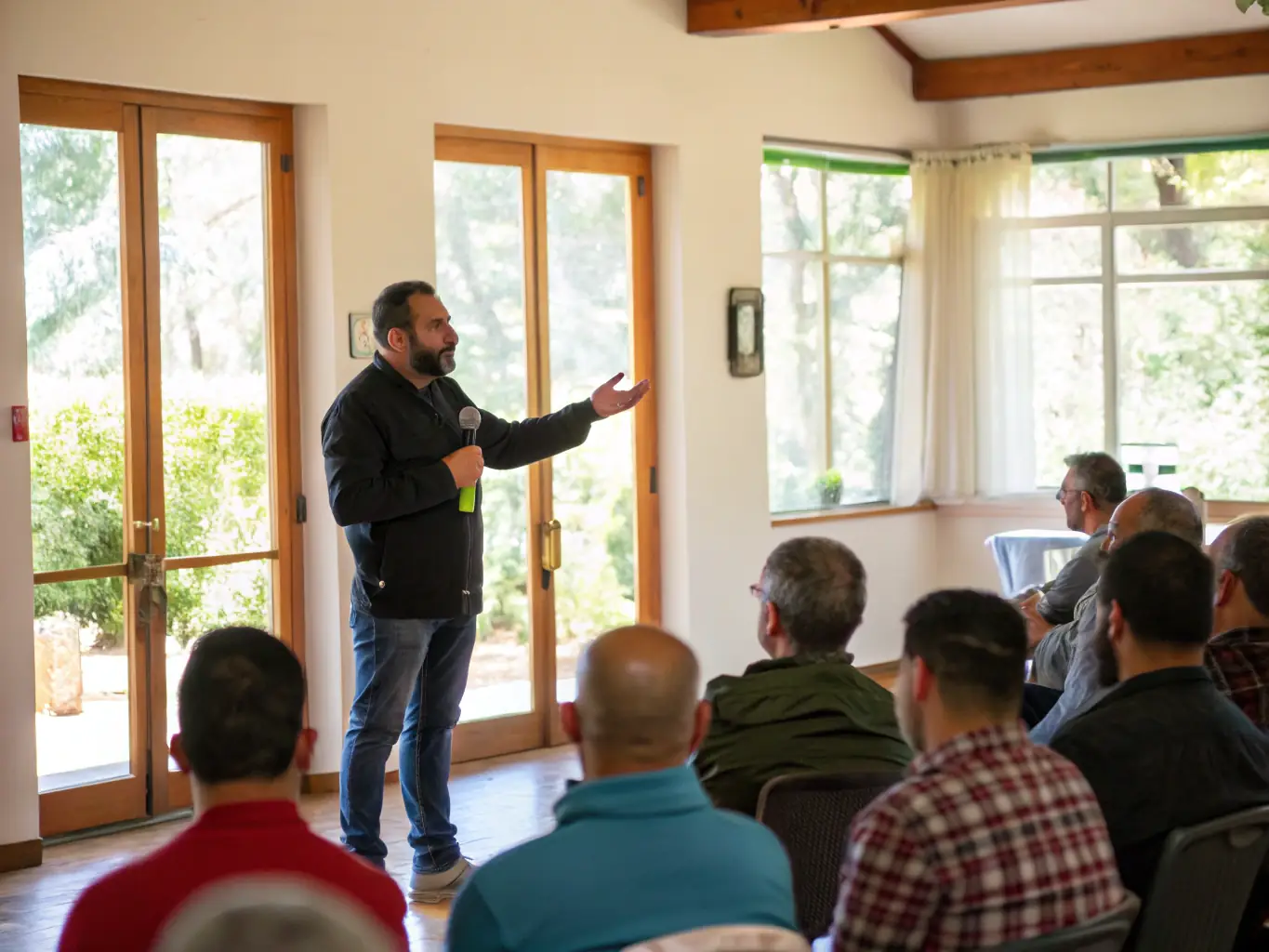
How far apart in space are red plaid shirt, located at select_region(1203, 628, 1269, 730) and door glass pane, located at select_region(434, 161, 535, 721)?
3.59 m

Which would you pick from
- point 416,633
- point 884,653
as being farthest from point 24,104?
point 884,653

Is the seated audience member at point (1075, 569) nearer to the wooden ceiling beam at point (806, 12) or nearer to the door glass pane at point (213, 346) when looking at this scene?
the wooden ceiling beam at point (806, 12)

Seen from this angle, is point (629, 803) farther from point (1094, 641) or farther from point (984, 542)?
point (984, 542)

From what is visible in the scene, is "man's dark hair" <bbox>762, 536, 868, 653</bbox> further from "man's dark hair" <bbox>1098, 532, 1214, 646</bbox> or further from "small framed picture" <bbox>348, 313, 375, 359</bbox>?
"small framed picture" <bbox>348, 313, 375, 359</bbox>

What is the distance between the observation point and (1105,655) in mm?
2725

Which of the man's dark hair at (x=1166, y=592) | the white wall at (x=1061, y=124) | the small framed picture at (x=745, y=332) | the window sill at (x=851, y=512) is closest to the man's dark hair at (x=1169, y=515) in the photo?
the man's dark hair at (x=1166, y=592)

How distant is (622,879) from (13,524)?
366 centimetres

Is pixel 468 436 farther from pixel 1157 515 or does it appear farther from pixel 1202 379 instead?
pixel 1202 379

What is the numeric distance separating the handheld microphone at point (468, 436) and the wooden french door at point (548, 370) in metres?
1.89

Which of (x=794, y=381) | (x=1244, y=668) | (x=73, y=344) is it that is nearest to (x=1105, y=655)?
(x=1244, y=668)

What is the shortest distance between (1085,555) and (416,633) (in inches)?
71.5

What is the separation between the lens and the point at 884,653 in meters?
8.10

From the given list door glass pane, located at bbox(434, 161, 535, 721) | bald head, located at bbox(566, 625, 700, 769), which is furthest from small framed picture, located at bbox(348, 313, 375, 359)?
bald head, located at bbox(566, 625, 700, 769)

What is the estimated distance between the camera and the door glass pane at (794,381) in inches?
304
